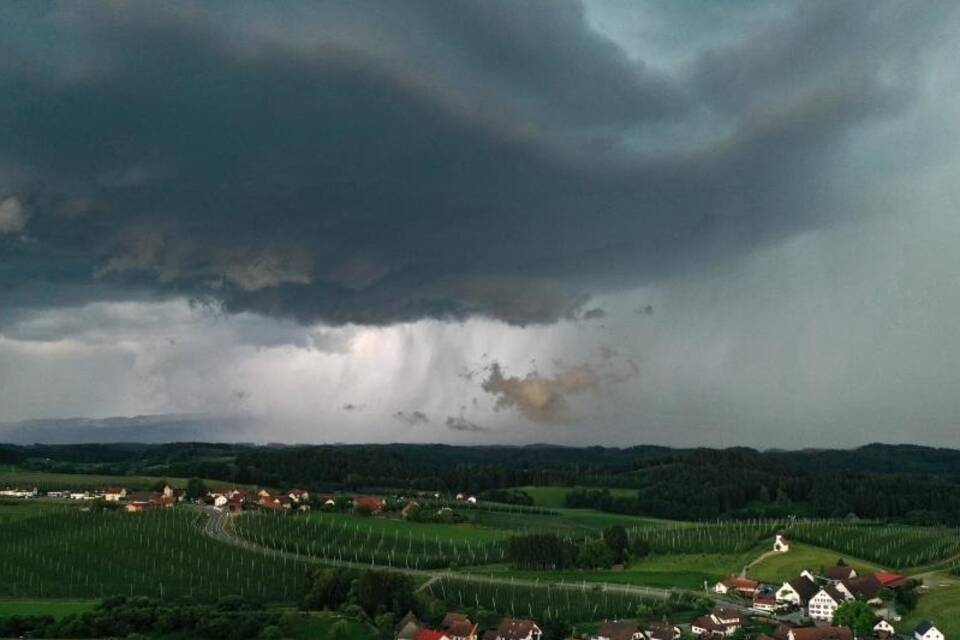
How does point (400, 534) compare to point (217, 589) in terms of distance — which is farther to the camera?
point (400, 534)

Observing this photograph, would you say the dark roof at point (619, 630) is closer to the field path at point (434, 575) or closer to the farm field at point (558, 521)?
the field path at point (434, 575)

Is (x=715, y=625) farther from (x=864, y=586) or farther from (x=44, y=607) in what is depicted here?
(x=44, y=607)

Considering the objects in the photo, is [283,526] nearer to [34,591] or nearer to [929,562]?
[34,591]

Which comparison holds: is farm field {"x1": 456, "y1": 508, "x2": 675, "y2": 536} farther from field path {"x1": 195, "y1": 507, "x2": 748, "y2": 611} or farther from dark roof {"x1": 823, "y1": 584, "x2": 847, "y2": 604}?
dark roof {"x1": 823, "y1": 584, "x2": 847, "y2": 604}

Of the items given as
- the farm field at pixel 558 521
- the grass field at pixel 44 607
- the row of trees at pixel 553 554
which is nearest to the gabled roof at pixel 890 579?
the row of trees at pixel 553 554

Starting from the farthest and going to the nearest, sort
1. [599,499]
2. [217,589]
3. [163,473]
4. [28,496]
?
[163,473], [599,499], [28,496], [217,589]

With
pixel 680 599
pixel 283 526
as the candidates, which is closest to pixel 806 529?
pixel 680 599

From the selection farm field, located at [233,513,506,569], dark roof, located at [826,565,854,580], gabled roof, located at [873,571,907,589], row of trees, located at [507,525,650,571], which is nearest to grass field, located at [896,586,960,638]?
gabled roof, located at [873,571,907,589]

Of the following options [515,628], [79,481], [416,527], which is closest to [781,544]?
[416,527]
